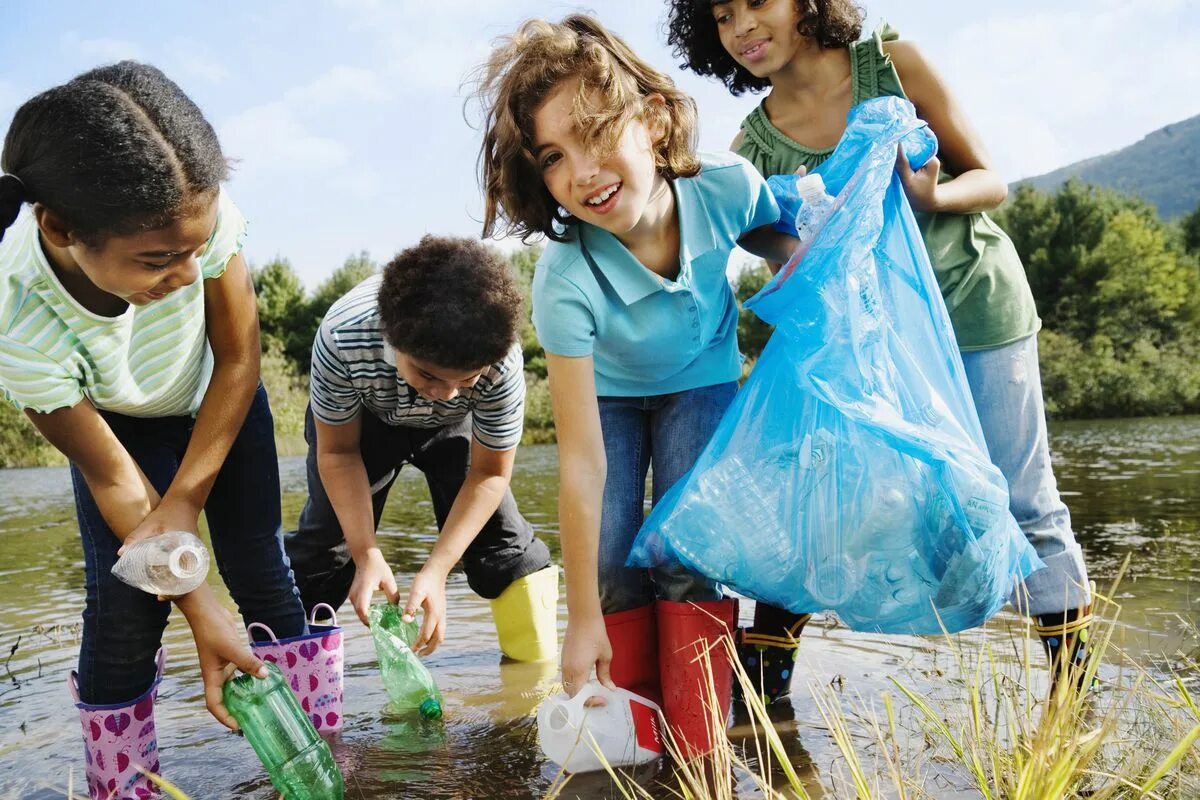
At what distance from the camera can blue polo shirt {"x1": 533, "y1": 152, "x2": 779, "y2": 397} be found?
2.42 meters

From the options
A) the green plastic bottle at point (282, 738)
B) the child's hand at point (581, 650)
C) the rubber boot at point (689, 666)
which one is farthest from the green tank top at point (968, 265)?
the green plastic bottle at point (282, 738)

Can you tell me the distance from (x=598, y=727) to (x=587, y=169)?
54.2 inches

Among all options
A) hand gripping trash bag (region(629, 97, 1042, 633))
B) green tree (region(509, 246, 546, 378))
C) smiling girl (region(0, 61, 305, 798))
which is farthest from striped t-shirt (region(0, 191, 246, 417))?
green tree (region(509, 246, 546, 378))

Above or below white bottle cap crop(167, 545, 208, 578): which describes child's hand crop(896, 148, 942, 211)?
above

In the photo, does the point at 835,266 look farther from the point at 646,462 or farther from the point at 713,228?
the point at 646,462

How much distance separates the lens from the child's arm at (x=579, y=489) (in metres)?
2.35

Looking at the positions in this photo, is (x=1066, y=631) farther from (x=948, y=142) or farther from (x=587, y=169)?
(x=587, y=169)

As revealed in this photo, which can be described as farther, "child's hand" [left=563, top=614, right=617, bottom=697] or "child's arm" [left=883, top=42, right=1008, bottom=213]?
"child's arm" [left=883, top=42, right=1008, bottom=213]

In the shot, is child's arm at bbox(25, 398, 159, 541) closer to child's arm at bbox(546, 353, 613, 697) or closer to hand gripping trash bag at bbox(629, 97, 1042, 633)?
child's arm at bbox(546, 353, 613, 697)

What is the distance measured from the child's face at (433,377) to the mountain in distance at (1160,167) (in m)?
131

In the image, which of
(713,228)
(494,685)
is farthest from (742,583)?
(494,685)

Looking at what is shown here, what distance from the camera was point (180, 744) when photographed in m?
2.91

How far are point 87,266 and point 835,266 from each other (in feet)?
5.51

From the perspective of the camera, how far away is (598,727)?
7.89 ft
